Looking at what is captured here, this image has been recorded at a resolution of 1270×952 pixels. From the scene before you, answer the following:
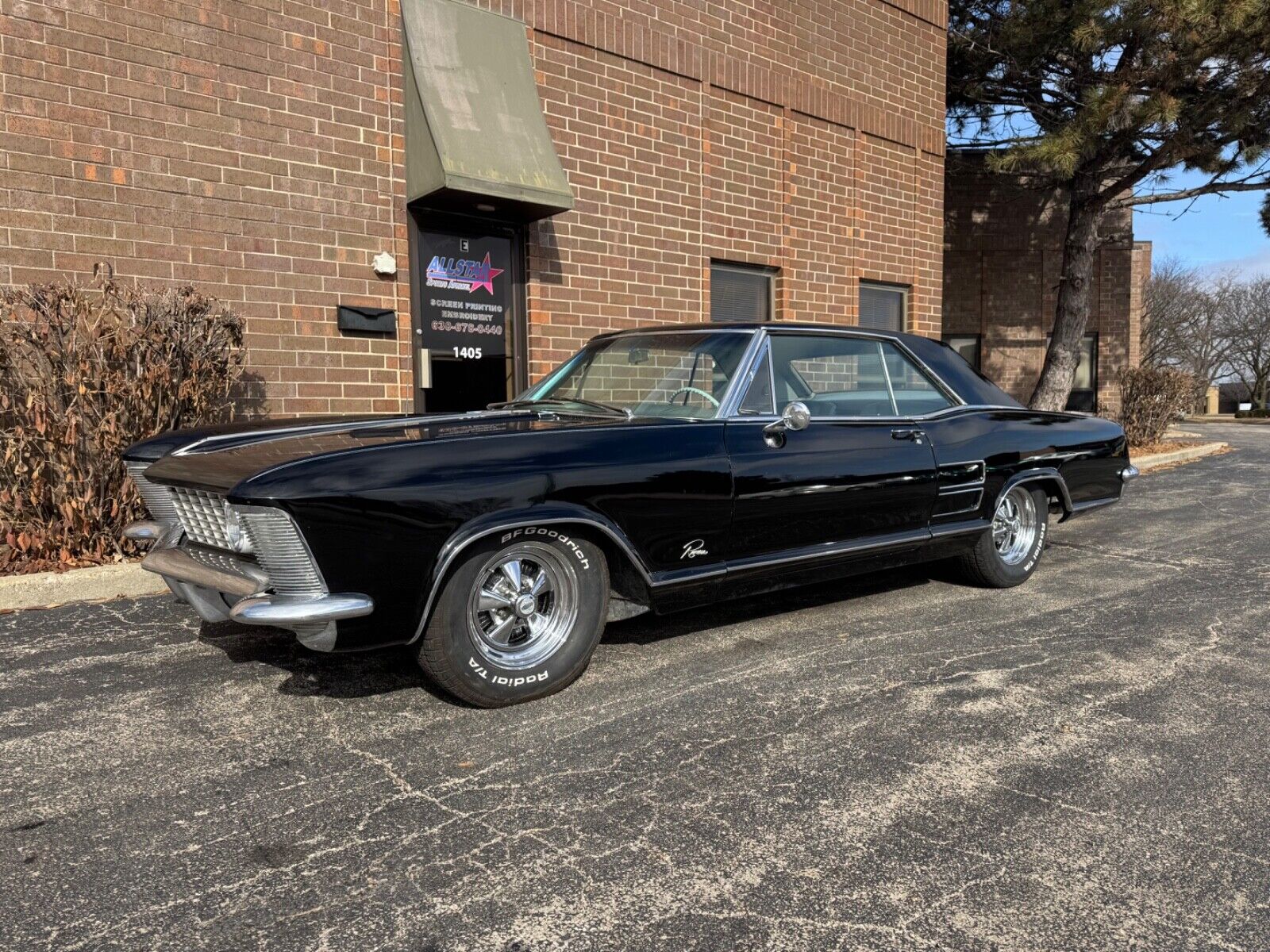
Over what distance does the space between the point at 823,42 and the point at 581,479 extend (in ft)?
28.5

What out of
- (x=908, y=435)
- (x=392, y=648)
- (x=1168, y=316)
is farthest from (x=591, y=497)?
(x=1168, y=316)

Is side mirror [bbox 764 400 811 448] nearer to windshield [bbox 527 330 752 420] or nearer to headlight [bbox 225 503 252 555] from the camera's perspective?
windshield [bbox 527 330 752 420]

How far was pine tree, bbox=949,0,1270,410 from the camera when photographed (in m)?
10.8

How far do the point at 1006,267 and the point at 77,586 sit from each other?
18.2 metres

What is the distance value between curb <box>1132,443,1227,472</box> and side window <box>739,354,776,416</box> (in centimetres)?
961

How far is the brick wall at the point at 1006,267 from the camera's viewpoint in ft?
60.3

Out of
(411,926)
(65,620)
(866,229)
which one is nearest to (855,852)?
(411,926)

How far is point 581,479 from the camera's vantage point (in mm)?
3219

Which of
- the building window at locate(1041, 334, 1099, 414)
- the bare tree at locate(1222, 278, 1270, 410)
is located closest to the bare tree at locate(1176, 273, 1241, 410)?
Result: the bare tree at locate(1222, 278, 1270, 410)

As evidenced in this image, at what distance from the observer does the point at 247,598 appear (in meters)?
2.84

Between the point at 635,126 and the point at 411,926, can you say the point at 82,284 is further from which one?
the point at 411,926

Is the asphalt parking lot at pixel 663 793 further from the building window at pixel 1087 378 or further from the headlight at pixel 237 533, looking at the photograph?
the building window at pixel 1087 378

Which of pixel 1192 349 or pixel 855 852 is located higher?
pixel 1192 349

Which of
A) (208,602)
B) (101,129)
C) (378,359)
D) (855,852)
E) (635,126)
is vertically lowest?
(855,852)
